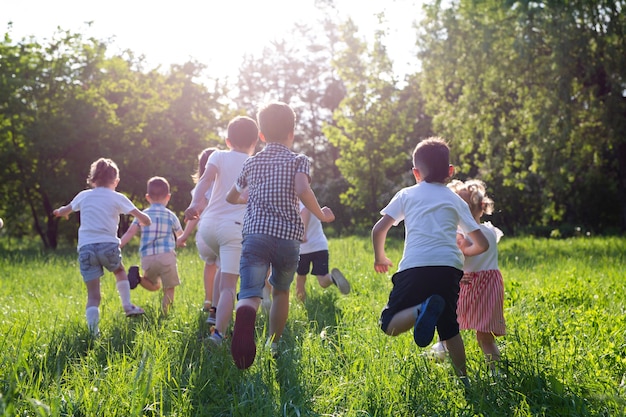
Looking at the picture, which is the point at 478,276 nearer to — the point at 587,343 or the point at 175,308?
the point at 587,343

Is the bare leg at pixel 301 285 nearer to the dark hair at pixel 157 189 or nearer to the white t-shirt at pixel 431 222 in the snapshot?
the dark hair at pixel 157 189

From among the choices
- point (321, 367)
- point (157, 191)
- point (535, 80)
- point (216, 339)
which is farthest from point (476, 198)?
point (535, 80)

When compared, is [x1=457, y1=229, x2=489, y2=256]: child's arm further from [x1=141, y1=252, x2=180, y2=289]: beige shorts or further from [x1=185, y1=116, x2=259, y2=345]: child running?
[x1=141, y1=252, x2=180, y2=289]: beige shorts

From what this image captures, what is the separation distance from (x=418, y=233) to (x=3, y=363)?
268 centimetres

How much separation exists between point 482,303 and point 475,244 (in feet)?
1.93

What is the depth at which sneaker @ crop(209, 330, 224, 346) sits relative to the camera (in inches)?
183

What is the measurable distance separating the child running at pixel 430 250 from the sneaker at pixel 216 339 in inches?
52.3

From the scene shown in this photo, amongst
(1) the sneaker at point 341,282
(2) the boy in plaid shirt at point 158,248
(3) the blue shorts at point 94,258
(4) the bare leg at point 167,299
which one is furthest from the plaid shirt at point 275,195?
(4) the bare leg at point 167,299

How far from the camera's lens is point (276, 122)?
4559mm

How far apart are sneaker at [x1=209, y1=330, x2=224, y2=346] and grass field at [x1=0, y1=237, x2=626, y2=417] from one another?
11cm

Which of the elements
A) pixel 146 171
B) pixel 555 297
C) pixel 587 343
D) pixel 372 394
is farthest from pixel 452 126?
pixel 372 394

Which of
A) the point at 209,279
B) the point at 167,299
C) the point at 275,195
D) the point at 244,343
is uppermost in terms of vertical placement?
the point at 275,195

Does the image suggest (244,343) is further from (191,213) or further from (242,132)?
(242,132)

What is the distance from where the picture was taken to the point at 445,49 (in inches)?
715
